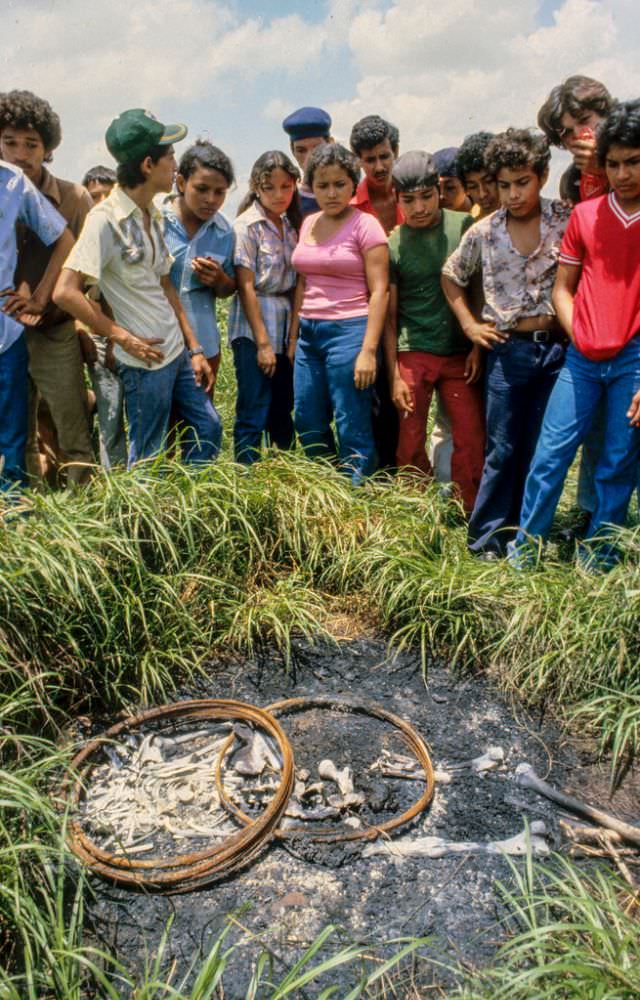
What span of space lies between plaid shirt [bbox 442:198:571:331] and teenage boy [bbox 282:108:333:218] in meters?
1.12

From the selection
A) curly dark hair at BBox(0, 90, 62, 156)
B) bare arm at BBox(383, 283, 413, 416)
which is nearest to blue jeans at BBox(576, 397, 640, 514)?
bare arm at BBox(383, 283, 413, 416)

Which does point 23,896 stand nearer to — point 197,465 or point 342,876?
point 342,876

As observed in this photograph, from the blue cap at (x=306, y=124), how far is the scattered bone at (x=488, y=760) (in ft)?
12.0

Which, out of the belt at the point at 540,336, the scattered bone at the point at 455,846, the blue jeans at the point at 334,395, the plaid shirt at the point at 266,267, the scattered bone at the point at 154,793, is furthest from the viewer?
the plaid shirt at the point at 266,267

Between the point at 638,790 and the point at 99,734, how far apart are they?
2.14 meters

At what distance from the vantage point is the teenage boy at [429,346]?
440 centimetres

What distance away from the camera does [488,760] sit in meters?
3.21

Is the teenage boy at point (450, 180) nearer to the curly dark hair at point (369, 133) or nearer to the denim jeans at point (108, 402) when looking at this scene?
the curly dark hair at point (369, 133)

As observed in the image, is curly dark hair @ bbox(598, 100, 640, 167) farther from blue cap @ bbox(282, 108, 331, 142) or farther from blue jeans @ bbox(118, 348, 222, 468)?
blue jeans @ bbox(118, 348, 222, 468)

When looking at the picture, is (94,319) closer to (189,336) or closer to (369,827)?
(189,336)

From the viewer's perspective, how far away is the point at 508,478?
172 inches

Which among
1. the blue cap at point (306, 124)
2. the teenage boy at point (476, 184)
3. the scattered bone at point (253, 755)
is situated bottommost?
the scattered bone at point (253, 755)

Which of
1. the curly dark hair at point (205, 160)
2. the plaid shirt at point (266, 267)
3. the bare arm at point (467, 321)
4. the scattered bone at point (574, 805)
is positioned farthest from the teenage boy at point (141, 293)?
the scattered bone at point (574, 805)

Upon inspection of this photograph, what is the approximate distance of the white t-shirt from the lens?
380 centimetres
